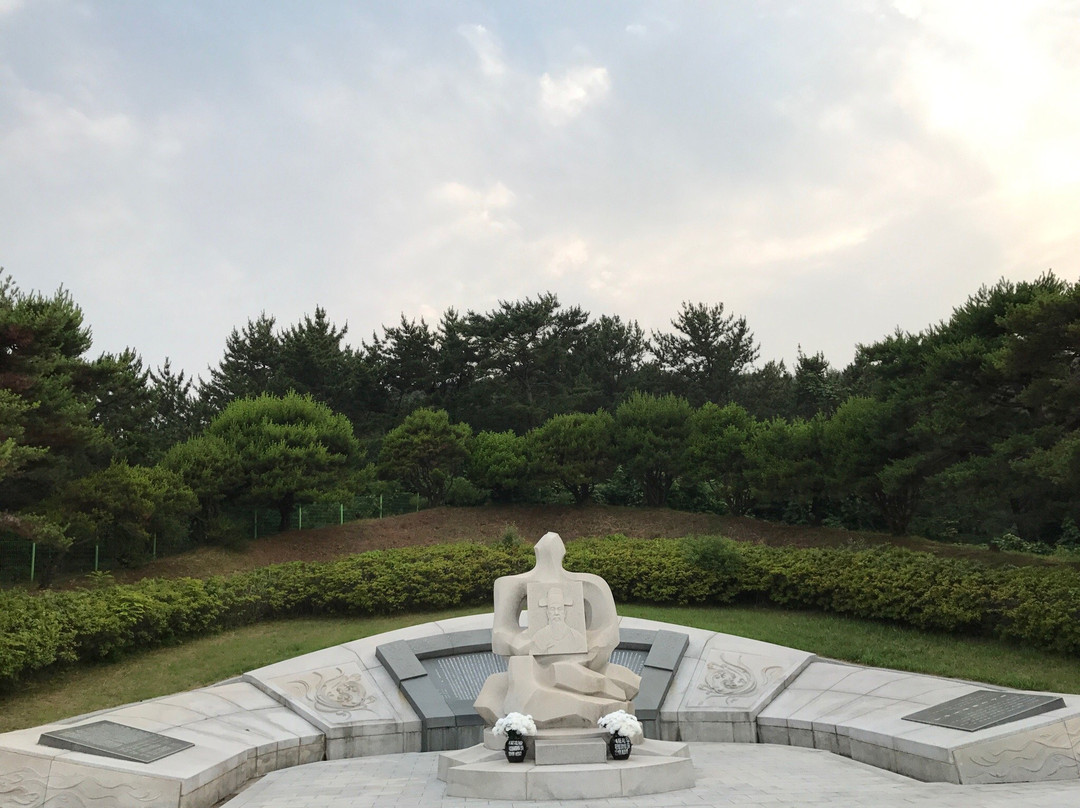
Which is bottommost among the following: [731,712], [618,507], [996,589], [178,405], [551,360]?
[731,712]

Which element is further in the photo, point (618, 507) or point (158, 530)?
point (618, 507)

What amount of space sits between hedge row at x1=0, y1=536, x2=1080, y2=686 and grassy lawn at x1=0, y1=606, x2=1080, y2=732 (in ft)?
0.92

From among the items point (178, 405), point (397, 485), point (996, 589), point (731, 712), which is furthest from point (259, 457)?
point (996, 589)

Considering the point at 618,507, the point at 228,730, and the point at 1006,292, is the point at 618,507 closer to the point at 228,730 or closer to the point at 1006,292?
the point at 1006,292

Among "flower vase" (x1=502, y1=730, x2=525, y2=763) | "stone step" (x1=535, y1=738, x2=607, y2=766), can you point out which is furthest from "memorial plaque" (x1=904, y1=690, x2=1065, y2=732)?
"flower vase" (x1=502, y1=730, x2=525, y2=763)

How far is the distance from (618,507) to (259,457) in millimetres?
12445

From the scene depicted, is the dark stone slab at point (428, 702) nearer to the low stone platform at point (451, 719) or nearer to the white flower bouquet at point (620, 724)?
the low stone platform at point (451, 719)

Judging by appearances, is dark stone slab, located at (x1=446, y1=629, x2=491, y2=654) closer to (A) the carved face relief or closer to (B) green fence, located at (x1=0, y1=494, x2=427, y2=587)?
(A) the carved face relief

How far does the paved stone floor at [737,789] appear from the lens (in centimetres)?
662

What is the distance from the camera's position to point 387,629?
45.9 ft

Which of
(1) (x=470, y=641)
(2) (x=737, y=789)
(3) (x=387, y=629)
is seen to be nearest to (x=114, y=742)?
(1) (x=470, y=641)

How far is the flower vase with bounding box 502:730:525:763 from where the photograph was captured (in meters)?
7.86

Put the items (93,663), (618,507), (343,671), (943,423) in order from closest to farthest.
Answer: (343,671)
(93,663)
(943,423)
(618,507)

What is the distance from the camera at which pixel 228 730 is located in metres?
9.12
